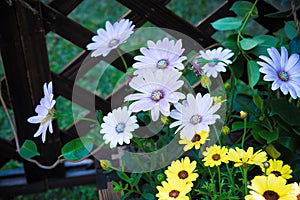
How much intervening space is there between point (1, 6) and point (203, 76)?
0.58 m

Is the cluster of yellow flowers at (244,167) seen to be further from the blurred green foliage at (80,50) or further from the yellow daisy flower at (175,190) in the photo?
the blurred green foliage at (80,50)

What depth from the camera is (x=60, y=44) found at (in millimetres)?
2516

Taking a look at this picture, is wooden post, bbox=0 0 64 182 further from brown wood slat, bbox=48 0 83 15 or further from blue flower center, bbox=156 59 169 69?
blue flower center, bbox=156 59 169 69

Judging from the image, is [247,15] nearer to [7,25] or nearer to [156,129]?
[156,129]

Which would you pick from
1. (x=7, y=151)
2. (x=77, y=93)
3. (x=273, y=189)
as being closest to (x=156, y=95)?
(x=273, y=189)

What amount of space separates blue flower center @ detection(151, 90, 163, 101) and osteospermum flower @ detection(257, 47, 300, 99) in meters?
0.19

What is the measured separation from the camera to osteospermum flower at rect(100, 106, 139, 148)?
85 cm

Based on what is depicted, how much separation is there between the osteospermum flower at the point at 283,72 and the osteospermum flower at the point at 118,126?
0.80ft

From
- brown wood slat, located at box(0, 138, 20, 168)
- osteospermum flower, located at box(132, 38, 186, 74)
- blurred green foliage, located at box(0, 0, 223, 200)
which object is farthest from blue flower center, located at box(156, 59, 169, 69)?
blurred green foliage, located at box(0, 0, 223, 200)

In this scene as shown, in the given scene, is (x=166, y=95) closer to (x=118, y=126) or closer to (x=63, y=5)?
(x=118, y=126)

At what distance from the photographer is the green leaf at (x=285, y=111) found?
1033 mm

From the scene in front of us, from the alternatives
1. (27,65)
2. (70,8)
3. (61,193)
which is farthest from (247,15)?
(61,193)

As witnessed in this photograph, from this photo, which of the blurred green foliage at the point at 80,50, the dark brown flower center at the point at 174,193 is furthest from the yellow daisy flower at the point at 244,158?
the blurred green foliage at the point at 80,50

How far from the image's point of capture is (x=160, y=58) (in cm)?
89
